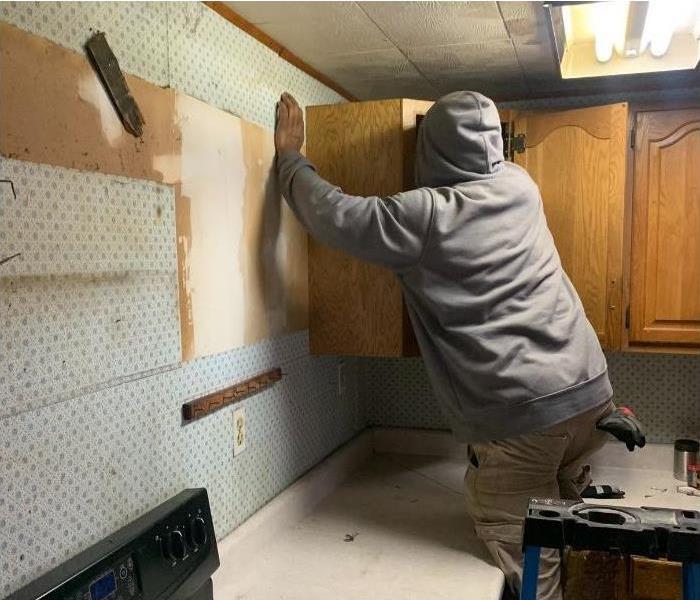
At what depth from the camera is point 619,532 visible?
891 millimetres

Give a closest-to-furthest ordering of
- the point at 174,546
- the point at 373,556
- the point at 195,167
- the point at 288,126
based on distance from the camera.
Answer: the point at 174,546 < the point at 195,167 < the point at 373,556 < the point at 288,126

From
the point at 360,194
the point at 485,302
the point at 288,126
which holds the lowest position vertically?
the point at 485,302

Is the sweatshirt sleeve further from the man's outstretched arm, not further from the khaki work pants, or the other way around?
the khaki work pants

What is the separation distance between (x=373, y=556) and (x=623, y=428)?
2.18 feet

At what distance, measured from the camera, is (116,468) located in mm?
1089

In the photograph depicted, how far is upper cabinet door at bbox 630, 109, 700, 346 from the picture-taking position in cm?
192

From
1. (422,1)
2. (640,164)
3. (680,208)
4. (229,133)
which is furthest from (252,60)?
(680,208)

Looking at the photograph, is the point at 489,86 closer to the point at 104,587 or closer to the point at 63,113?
the point at 63,113

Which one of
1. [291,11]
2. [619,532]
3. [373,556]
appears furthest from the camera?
[373,556]

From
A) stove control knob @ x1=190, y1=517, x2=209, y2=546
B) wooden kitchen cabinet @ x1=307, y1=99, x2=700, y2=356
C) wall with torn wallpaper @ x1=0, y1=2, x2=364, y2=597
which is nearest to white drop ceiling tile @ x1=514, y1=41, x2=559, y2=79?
wooden kitchen cabinet @ x1=307, y1=99, x2=700, y2=356

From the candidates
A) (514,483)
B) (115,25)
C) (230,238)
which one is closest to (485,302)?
(514,483)

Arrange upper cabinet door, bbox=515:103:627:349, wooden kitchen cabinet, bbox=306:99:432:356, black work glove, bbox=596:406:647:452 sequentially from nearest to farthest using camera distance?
black work glove, bbox=596:406:647:452 < wooden kitchen cabinet, bbox=306:99:432:356 < upper cabinet door, bbox=515:103:627:349

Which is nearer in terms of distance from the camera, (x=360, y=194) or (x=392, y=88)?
(x=360, y=194)

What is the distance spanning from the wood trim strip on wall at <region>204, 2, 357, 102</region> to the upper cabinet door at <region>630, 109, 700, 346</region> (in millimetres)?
926
